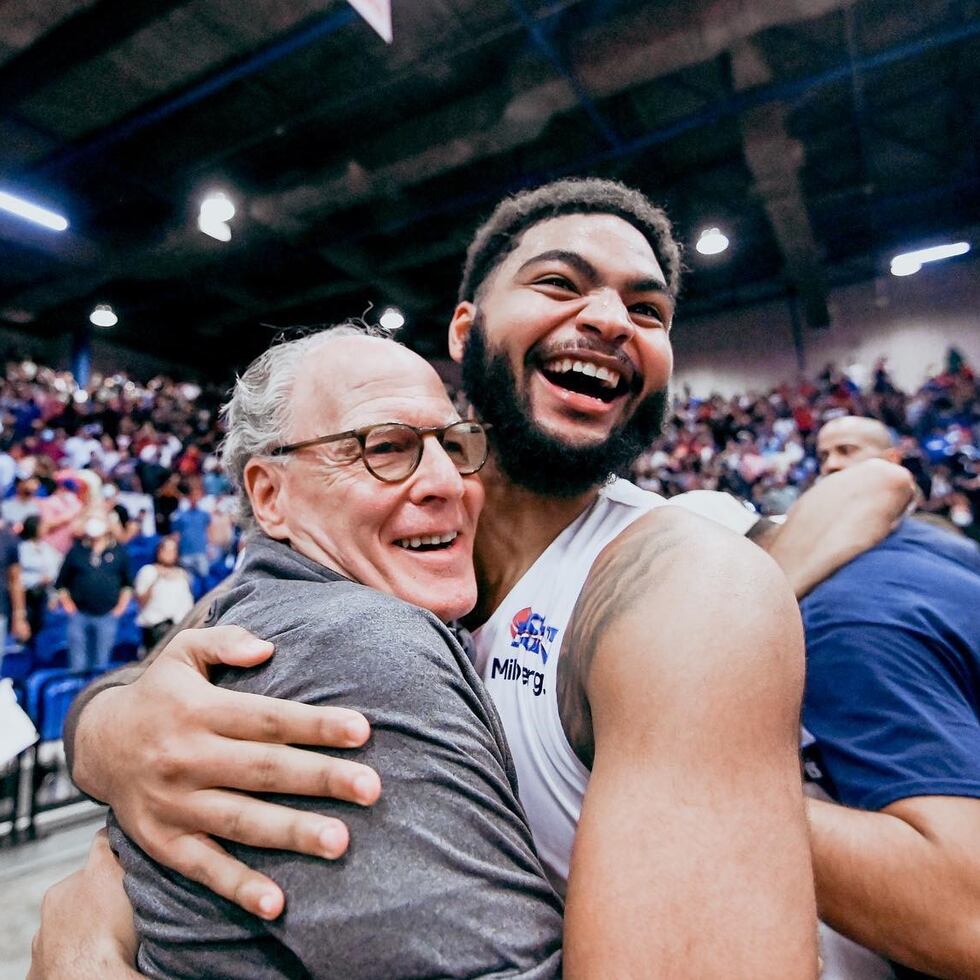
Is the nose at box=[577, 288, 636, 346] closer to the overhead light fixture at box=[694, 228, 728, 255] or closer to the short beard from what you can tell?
the short beard

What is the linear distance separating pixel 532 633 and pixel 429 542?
27cm

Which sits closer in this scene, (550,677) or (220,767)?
(220,767)

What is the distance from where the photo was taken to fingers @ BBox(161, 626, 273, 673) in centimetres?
91

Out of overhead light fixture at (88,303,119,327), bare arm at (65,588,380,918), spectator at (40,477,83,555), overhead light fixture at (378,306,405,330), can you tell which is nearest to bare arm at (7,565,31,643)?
spectator at (40,477,83,555)

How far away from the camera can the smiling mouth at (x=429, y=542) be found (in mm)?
1344

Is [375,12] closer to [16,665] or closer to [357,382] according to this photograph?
[357,382]

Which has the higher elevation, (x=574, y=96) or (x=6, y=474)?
(x=574, y=96)

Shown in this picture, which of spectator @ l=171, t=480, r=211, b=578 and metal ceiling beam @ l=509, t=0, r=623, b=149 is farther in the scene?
spectator @ l=171, t=480, r=211, b=578

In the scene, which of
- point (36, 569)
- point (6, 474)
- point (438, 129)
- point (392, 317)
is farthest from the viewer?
point (392, 317)

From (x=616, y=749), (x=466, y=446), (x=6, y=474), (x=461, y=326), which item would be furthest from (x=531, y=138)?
(x=616, y=749)

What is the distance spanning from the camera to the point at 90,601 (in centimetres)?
589

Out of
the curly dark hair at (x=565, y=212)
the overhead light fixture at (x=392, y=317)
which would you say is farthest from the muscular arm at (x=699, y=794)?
the overhead light fixture at (x=392, y=317)

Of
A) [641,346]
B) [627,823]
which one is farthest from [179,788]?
[641,346]

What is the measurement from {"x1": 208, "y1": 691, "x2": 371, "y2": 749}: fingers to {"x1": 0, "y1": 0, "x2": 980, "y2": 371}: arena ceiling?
267 inches
